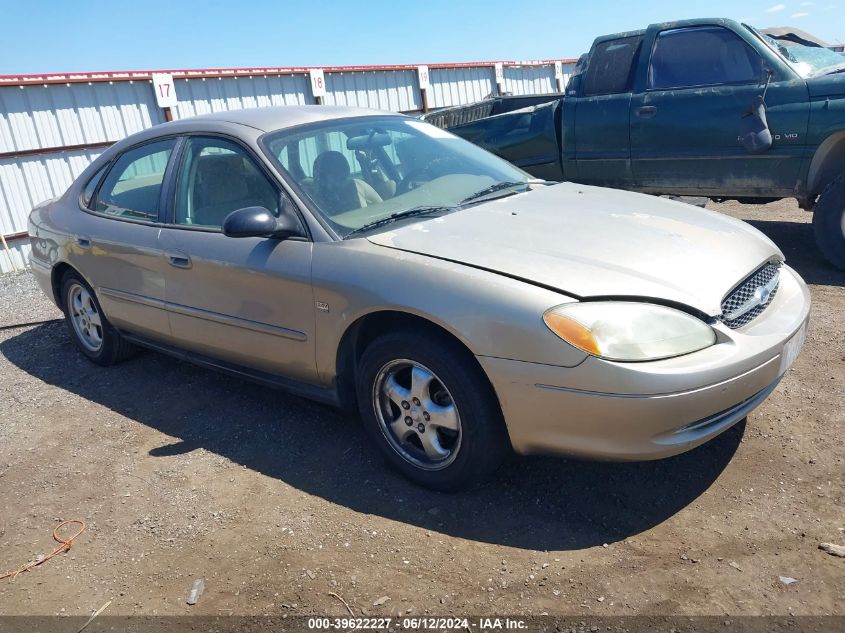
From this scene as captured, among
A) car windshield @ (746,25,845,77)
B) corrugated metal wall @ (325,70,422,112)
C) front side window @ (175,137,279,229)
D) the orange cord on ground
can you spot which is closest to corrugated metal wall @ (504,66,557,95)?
corrugated metal wall @ (325,70,422,112)

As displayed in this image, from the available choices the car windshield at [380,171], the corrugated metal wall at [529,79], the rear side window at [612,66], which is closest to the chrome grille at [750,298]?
the car windshield at [380,171]

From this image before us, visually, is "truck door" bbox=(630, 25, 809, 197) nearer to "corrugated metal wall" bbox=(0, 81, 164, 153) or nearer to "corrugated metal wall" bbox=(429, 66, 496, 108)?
"corrugated metal wall" bbox=(0, 81, 164, 153)

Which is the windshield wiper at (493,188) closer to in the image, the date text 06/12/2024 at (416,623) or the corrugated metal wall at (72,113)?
the date text 06/12/2024 at (416,623)

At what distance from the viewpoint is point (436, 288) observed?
2900 mm

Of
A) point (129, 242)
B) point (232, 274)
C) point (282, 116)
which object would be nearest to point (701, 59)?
point (282, 116)

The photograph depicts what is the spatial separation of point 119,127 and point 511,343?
1005 centimetres

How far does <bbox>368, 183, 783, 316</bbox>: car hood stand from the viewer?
2787 mm

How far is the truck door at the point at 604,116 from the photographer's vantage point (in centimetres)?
669

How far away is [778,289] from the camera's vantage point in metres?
3.33

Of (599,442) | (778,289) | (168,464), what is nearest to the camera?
(599,442)

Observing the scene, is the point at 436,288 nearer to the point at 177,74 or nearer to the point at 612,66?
the point at 612,66

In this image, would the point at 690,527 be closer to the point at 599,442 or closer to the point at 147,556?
the point at 599,442

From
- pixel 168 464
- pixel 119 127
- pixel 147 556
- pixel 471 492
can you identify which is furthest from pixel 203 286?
pixel 119 127

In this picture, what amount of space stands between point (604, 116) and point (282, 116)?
12.5 feet
